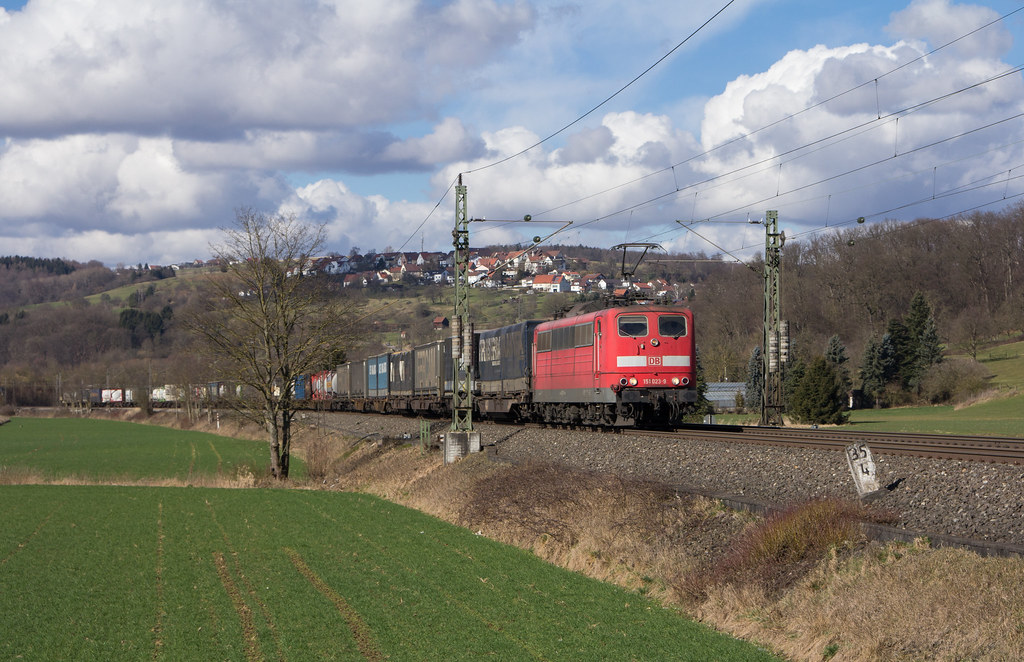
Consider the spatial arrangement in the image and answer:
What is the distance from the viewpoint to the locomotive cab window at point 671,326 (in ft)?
103

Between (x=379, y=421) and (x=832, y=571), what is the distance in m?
49.7

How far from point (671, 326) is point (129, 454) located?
4005cm

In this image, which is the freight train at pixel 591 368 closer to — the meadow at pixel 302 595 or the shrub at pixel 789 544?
the meadow at pixel 302 595

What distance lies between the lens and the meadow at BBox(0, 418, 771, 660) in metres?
11.7

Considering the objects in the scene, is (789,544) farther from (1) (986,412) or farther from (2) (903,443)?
(1) (986,412)

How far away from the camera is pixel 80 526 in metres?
24.0

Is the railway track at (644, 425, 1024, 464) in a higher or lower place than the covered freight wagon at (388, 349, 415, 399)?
lower

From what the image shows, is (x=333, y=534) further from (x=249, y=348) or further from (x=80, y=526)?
(x=249, y=348)

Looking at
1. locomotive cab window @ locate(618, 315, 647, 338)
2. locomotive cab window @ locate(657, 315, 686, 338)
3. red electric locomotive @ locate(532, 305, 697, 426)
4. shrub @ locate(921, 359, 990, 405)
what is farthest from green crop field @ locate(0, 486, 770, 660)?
shrub @ locate(921, 359, 990, 405)

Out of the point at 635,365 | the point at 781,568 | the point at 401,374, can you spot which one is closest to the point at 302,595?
the point at 781,568

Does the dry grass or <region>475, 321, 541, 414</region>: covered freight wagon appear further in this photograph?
<region>475, 321, 541, 414</region>: covered freight wagon

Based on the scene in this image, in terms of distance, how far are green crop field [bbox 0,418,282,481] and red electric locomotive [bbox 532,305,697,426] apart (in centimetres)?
1659

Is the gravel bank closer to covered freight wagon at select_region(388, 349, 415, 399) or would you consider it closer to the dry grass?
the dry grass

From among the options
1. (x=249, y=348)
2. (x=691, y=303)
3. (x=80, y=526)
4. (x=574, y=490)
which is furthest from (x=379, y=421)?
(x=691, y=303)
